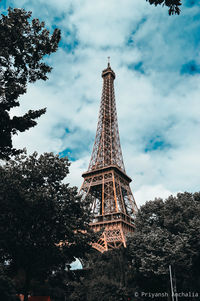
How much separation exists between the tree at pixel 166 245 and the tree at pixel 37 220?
359 inches

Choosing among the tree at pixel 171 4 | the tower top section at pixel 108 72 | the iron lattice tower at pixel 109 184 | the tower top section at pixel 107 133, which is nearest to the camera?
the tree at pixel 171 4

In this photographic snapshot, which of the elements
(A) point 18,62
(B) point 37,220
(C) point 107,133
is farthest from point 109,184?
(A) point 18,62

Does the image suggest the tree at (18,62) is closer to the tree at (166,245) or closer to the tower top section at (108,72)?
the tree at (166,245)

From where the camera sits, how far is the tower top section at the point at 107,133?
49.4m

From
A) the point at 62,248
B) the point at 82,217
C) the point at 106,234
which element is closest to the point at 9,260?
the point at 62,248

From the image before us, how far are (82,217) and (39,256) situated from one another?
14.1 ft

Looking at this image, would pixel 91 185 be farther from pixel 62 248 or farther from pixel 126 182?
pixel 62 248

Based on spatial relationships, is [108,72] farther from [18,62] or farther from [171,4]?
[171,4]

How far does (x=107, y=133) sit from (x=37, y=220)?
39.8 meters

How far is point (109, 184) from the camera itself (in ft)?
141

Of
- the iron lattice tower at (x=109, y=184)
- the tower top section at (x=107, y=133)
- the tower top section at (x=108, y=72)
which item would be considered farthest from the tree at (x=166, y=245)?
the tower top section at (x=108, y=72)

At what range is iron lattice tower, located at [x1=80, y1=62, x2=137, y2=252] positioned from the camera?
36.2 meters

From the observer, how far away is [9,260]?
17.4 m

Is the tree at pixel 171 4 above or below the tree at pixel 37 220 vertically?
above
